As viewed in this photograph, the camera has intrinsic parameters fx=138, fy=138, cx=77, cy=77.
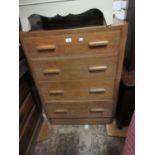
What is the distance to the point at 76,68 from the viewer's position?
1108mm

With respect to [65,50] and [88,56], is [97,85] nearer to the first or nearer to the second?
[88,56]

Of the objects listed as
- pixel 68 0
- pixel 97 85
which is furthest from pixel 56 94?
pixel 68 0

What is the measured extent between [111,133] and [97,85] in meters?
0.59

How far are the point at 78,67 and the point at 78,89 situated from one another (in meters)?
0.24

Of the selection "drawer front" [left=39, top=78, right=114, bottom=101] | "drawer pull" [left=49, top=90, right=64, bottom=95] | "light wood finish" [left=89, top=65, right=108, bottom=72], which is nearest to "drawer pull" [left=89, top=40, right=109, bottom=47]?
"light wood finish" [left=89, top=65, right=108, bottom=72]

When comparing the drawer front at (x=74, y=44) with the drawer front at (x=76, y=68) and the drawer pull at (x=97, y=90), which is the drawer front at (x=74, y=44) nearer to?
the drawer front at (x=76, y=68)

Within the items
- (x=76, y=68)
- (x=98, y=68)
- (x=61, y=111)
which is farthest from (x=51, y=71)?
(x=61, y=111)

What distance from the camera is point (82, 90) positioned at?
1.25 m

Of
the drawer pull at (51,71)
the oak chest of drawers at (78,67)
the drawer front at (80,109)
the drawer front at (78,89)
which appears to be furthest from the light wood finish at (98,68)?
the drawer front at (80,109)

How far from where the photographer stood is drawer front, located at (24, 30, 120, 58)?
943mm

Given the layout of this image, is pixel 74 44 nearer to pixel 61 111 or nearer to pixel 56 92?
pixel 56 92

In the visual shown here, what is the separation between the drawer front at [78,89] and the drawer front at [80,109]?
81 mm

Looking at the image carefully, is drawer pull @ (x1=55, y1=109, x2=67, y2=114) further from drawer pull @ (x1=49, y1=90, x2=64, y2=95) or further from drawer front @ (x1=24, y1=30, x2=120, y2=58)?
drawer front @ (x1=24, y1=30, x2=120, y2=58)

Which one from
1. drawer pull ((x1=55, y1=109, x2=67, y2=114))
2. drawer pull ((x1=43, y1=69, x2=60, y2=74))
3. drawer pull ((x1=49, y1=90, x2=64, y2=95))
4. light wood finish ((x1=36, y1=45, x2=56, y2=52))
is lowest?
drawer pull ((x1=55, y1=109, x2=67, y2=114))
